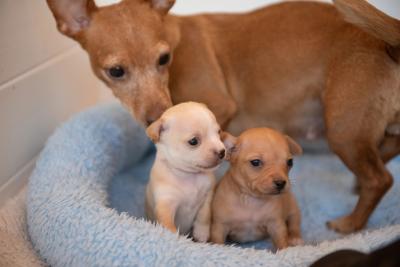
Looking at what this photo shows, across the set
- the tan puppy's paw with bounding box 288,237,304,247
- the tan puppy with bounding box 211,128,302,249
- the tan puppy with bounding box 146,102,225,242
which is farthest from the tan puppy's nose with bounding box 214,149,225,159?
the tan puppy's paw with bounding box 288,237,304,247

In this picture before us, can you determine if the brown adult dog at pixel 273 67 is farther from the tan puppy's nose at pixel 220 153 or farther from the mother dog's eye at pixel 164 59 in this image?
the tan puppy's nose at pixel 220 153

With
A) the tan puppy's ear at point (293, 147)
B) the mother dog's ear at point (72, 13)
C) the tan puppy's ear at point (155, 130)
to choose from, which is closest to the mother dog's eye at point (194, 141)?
the tan puppy's ear at point (155, 130)

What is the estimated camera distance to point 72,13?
1951 millimetres

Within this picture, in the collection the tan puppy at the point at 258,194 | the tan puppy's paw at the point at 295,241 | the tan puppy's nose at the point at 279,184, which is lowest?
the tan puppy's paw at the point at 295,241

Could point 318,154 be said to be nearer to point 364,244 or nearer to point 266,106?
point 266,106

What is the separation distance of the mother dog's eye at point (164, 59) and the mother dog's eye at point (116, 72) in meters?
0.16

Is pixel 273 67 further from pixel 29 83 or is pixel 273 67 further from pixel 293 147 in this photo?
pixel 29 83

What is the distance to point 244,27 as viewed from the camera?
2283 millimetres

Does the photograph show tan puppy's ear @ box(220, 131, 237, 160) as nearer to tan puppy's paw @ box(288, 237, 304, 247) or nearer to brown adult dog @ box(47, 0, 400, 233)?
brown adult dog @ box(47, 0, 400, 233)

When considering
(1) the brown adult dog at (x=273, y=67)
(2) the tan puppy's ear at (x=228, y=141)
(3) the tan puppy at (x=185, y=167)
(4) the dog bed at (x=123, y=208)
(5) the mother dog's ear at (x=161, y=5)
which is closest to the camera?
(4) the dog bed at (x=123, y=208)

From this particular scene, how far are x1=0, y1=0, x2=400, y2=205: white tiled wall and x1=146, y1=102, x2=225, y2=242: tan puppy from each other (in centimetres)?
71

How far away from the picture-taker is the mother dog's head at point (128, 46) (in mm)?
1828

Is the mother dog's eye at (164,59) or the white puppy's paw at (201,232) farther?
the mother dog's eye at (164,59)

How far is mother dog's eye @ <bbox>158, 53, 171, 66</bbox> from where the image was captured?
1.88 metres
